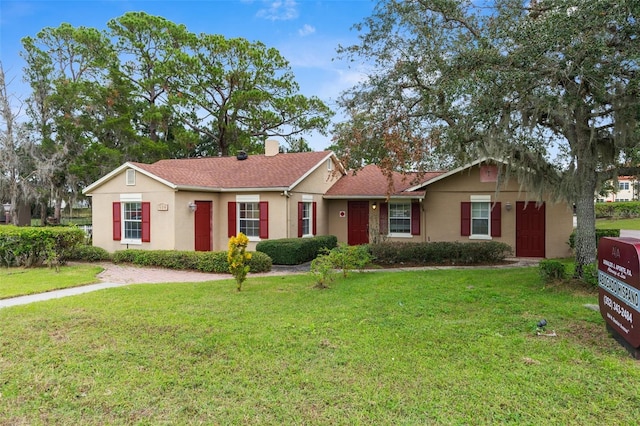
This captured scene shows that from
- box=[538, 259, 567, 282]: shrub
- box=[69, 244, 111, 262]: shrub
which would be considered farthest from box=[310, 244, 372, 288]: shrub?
box=[69, 244, 111, 262]: shrub

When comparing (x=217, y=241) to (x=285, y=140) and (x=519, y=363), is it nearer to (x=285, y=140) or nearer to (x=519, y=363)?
(x=519, y=363)

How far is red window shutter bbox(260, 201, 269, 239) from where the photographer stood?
49.1 ft

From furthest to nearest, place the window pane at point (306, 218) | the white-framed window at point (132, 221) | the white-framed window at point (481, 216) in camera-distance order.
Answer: the window pane at point (306, 218) → the white-framed window at point (481, 216) → the white-framed window at point (132, 221)

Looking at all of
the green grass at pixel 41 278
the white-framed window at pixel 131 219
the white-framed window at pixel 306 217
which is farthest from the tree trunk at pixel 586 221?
the white-framed window at pixel 131 219

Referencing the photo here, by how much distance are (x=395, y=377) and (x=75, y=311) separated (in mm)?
5458

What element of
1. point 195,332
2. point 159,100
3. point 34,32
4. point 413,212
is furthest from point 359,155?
point 34,32

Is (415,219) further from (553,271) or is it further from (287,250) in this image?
Result: (553,271)

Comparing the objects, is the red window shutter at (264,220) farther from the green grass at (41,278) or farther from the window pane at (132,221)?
the green grass at (41,278)

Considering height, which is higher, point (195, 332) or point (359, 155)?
point (359, 155)

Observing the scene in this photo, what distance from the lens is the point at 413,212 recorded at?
624 inches

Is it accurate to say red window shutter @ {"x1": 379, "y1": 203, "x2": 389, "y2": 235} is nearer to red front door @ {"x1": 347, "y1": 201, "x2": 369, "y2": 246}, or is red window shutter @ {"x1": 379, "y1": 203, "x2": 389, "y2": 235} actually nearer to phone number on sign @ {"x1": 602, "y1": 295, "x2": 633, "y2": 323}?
red front door @ {"x1": 347, "y1": 201, "x2": 369, "y2": 246}

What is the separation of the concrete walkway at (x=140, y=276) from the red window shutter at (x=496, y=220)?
1.32 m

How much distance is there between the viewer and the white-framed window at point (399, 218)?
1603cm

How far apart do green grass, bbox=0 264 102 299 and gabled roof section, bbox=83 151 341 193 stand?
3839 mm
